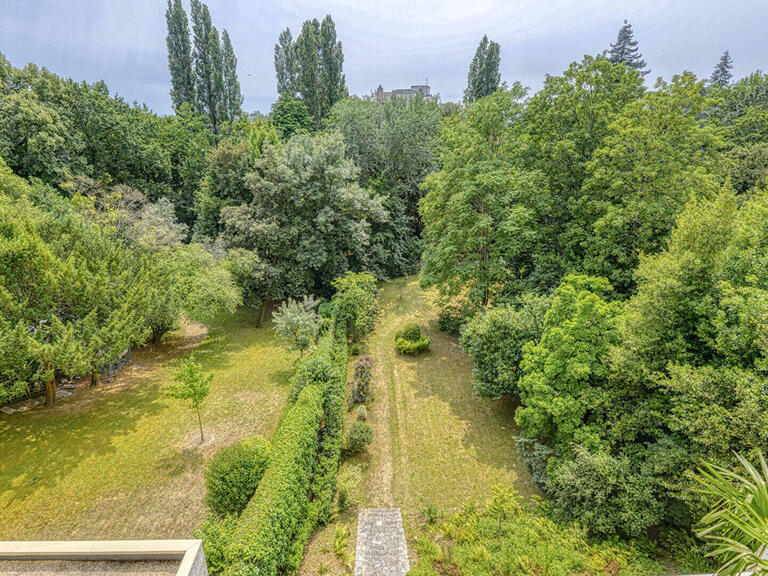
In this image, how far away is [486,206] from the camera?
1891 centimetres

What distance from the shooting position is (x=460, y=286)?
1991 centimetres

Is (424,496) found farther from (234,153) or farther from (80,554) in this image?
(234,153)

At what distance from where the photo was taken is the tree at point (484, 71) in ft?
159

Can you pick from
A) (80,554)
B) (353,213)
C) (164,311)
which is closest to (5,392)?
(164,311)

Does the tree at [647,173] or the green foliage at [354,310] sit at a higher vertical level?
the tree at [647,173]

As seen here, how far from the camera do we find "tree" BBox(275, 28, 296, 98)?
148ft

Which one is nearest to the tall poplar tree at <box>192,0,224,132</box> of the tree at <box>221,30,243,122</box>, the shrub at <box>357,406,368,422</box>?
the tree at <box>221,30,243,122</box>

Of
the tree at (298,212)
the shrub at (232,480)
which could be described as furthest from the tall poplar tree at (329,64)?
the shrub at (232,480)

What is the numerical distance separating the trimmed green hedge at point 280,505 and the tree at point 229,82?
45.6 meters

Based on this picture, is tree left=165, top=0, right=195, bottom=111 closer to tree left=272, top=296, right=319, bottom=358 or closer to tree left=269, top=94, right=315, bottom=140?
Result: tree left=269, top=94, right=315, bottom=140

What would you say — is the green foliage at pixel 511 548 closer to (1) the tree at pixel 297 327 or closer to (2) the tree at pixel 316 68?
(1) the tree at pixel 297 327

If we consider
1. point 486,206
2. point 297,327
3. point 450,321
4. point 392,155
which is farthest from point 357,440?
point 392,155

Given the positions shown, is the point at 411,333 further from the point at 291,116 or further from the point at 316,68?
the point at 316,68

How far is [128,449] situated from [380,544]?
10.4 m
